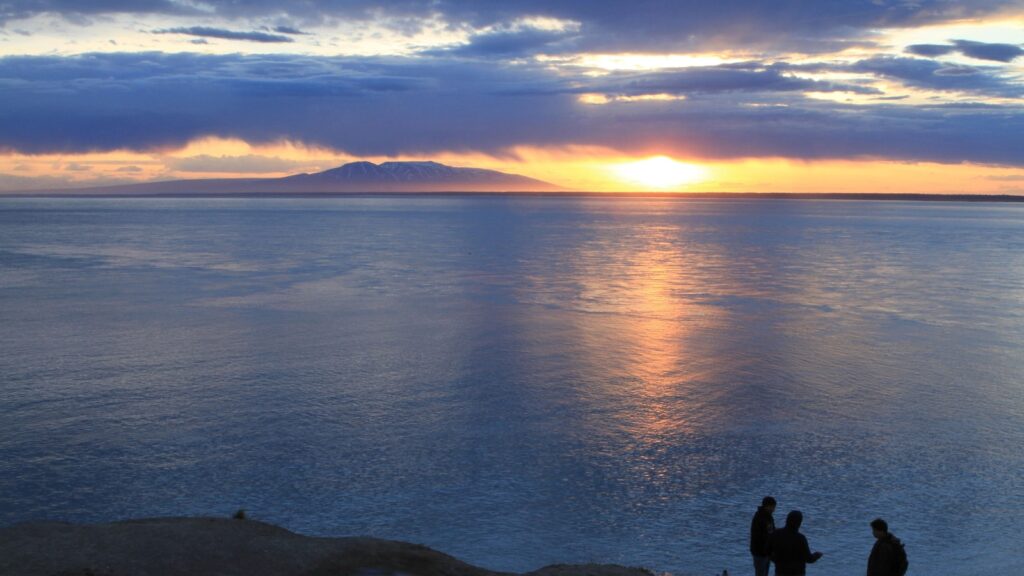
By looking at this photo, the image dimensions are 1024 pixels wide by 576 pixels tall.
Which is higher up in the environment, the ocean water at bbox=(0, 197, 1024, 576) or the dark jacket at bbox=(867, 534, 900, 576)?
the dark jacket at bbox=(867, 534, 900, 576)

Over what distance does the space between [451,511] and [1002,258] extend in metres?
49.2

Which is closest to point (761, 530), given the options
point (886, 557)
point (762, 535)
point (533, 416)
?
point (762, 535)

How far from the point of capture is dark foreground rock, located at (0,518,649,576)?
25.6 ft

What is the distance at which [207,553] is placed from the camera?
8.21 metres

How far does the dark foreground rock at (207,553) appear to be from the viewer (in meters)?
7.79

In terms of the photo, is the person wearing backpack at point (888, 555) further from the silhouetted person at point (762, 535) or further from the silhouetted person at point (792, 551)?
the silhouetted person at point (762, 535)

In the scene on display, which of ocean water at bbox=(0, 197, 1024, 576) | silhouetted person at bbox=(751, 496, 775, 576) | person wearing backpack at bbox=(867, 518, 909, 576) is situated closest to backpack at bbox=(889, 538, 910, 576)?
person wearing backpack at bbox=(867, 518, 909, 576)

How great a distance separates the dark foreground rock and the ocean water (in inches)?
56.4

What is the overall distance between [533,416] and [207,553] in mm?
7737

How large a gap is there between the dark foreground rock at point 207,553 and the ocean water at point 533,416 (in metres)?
A: 1.43

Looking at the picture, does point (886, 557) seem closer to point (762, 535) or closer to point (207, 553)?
point (762, 535)

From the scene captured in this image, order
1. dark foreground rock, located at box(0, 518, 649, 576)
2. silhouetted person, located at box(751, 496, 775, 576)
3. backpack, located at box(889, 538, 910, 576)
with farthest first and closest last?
silhouetted person, located at box(751, 496, 775, 576) < dark foreground rock, located at box(0, 518, 649, 576) < backpack, located at box(889, 538, 910, 576)

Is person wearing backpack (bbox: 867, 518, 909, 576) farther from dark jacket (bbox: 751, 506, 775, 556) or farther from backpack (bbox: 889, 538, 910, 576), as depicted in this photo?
dark jacket (bbox: 751, 506, 775, 556)

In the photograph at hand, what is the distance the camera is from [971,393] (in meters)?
17.0
